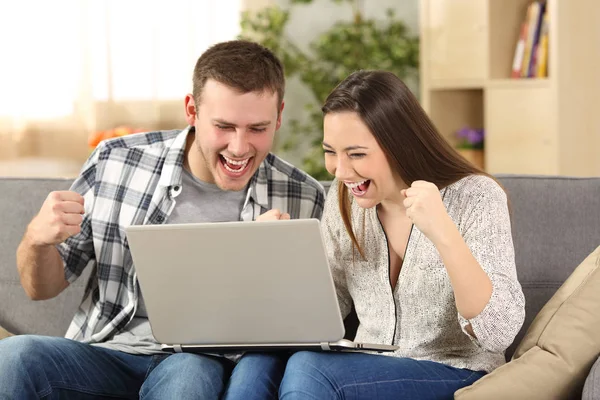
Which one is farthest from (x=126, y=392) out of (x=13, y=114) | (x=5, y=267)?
(x=13, y=114)

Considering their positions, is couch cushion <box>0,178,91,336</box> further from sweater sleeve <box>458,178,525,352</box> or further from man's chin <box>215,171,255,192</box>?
sweater sleeve <box>458,178,525,352</box>

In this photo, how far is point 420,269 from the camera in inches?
68.7

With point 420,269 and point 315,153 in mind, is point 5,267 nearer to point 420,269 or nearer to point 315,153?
point 420,269

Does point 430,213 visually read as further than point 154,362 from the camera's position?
No

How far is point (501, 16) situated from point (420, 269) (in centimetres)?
219

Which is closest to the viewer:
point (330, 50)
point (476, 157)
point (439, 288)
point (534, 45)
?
point (439, 288)

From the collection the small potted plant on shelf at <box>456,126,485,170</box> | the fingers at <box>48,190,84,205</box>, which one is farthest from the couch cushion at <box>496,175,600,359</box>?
the small potted plant on shelf at <box>456,126,485,170</box>

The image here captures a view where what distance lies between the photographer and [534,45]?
351 cm

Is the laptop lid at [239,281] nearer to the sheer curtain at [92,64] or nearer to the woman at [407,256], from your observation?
the woman at [407,256]

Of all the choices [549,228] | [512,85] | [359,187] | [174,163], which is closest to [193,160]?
[174,163]

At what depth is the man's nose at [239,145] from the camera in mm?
1893

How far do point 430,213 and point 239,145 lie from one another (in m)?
0.49

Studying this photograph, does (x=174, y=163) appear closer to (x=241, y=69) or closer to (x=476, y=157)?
(x=241, y=69)

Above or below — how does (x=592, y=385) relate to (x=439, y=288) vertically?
below
